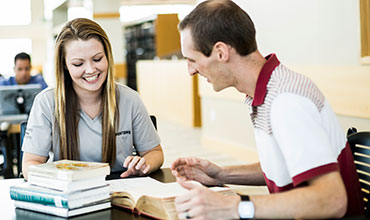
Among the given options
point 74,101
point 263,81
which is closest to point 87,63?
point 74,101

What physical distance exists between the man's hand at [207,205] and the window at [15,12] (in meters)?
21.5

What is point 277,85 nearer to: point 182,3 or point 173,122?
point 173,122

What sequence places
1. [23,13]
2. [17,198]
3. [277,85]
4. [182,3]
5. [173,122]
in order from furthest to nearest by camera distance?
[23,13]
[182,3]
[173,122]
[17,198]
[277,85]

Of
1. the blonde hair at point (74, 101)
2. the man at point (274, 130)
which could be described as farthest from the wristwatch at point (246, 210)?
the blonde hair at point (74, 101)

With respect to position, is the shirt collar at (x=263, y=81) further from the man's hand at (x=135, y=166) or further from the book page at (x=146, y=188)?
the man's hand at (x=135, y=166)

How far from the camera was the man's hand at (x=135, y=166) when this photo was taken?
1927 millimetres

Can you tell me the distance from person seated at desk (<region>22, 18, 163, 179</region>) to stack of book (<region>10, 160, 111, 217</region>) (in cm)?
51

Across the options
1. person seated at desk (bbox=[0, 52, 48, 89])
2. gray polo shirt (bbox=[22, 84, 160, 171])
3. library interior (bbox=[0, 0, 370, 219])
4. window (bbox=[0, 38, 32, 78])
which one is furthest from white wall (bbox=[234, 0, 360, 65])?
window (bbox=[0, 38, 32, 78])

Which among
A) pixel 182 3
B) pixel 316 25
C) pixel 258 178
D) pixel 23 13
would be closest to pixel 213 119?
pixel 316 25

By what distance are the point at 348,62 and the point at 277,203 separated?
8.84 feet

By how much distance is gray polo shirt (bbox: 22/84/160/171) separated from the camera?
214 centimetres

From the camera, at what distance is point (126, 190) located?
1.60 m

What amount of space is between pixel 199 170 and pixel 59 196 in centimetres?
47

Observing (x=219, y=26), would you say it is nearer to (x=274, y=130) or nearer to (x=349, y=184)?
(x=274, y=130)
